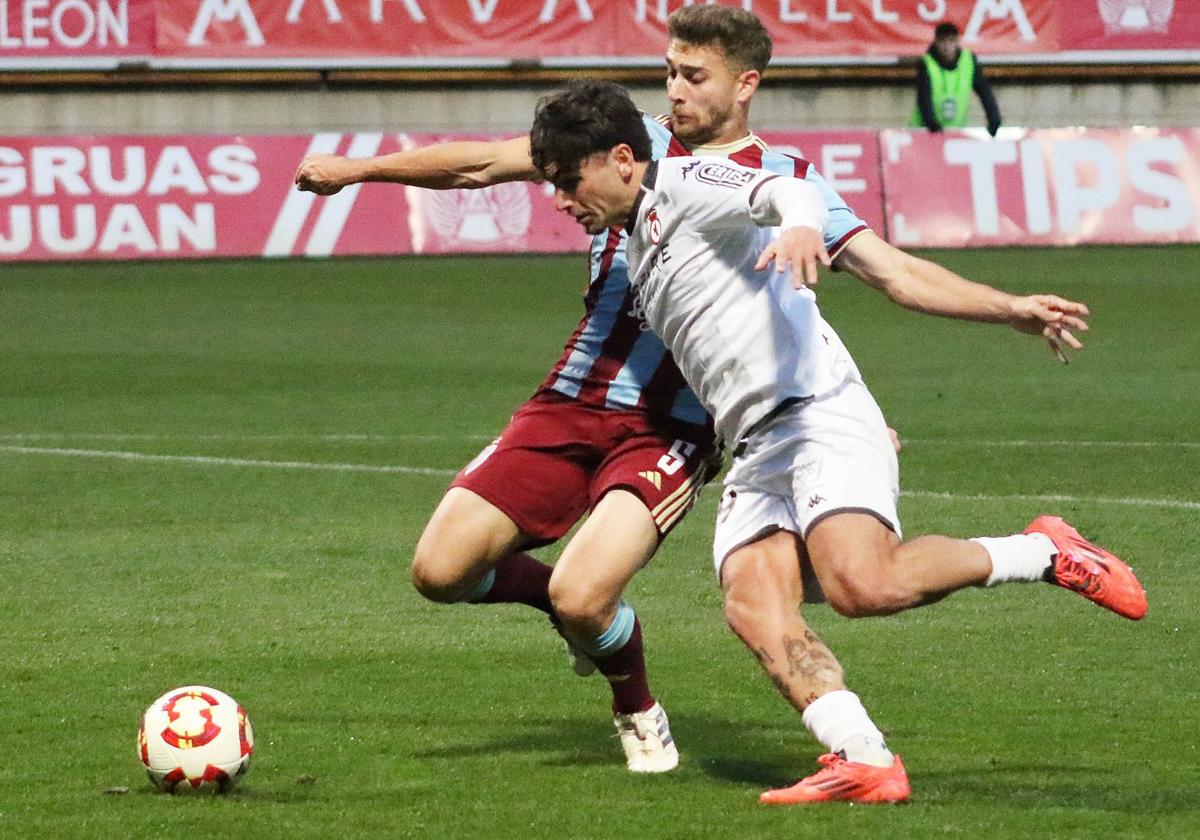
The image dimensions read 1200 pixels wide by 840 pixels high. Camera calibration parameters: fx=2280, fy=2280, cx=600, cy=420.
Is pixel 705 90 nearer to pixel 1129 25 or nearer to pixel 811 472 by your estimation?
pixel 811 472

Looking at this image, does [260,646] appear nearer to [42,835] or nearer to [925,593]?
[42,835]

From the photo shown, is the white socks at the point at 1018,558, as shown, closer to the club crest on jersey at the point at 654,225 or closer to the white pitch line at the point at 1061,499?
the club crest on jersey at the point at 654,225

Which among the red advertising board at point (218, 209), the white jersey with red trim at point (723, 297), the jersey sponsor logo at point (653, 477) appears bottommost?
the red advertising board at point (218, 209)

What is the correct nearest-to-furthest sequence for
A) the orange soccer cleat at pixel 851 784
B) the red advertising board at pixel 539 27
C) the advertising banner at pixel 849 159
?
1. the orange soccer cleat at pixel 851 784
2. the advertising banner at pixel 849 159
3. the red advertising board at pixel 539 27

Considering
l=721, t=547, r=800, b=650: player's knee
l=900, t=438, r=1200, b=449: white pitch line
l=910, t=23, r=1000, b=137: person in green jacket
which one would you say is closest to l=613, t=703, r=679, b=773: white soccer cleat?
l=721, t=547, r=800, b=650: player's knee

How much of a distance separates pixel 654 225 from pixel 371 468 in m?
5.58

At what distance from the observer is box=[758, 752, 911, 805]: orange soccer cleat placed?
5.13m

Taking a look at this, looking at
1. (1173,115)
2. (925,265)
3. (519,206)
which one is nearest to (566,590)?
(925,265)

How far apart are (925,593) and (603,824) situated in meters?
0.90

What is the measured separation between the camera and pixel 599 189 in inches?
213

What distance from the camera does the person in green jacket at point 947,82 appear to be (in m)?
23.0

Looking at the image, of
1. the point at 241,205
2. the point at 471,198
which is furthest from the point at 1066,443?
the point at 241,205

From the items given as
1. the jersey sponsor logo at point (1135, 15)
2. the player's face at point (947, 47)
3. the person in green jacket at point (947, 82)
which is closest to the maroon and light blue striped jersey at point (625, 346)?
the person in green jacket at point (947, 82)

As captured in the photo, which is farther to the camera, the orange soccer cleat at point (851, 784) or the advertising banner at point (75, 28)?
the advertising banner at point (75, 28)
